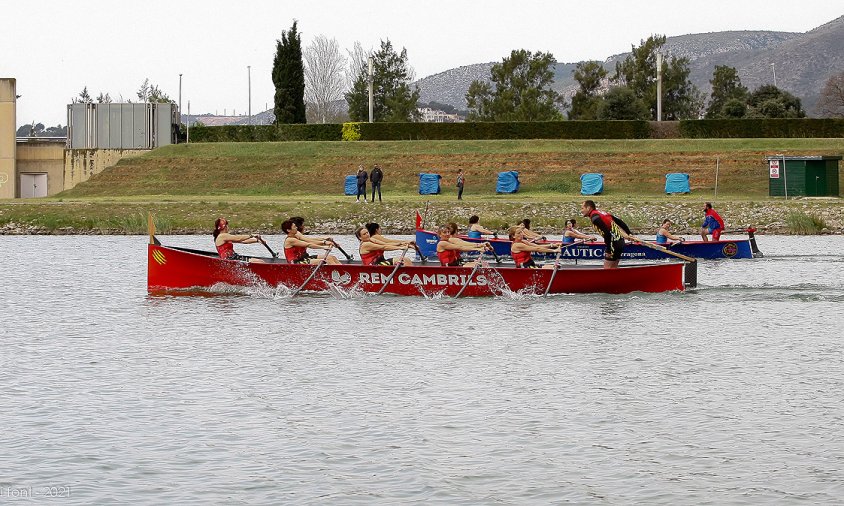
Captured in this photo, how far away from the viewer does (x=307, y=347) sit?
21828 millimetres

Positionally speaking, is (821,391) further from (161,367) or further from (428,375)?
(161,367)

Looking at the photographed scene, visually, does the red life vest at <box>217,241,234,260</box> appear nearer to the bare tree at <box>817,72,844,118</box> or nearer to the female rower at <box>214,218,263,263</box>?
the female rower at <box>214,218,263,263</box>

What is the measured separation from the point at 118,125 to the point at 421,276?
55.7 metres

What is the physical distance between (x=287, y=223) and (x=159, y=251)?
2.92 metres

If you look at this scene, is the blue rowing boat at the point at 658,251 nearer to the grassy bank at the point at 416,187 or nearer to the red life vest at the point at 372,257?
the red life vest at the point at 372,257

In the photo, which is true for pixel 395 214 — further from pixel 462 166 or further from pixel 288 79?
pixel 288 79

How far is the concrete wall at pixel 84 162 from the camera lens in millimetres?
77125

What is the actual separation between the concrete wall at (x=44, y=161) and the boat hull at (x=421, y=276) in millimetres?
51754

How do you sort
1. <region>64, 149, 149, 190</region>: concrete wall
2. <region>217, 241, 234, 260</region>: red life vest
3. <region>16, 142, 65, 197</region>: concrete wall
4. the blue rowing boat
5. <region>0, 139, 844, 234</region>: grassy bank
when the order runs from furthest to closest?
<region>16, 142, 65, 197</region>: concrete wall, <region>64, 149, 149, 190</region>: concrete wall, <region>0, 139, 844, 234</region>: grassy bank, the blue rowing boat, <region>217, 241, 234, 260</region>: red life vest

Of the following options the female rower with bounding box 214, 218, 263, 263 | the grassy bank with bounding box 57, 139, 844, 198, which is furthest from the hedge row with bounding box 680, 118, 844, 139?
the female rower with bounding box 214, 218, 263, 263

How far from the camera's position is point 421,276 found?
90.1 feet

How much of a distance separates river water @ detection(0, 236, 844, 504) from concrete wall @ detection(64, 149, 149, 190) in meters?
49.0

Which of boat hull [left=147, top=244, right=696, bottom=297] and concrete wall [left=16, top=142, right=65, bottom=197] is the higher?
concrete wall [left=16, top=142, right=65, bottom=197]

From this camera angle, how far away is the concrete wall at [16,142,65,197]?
77625 millimetres
